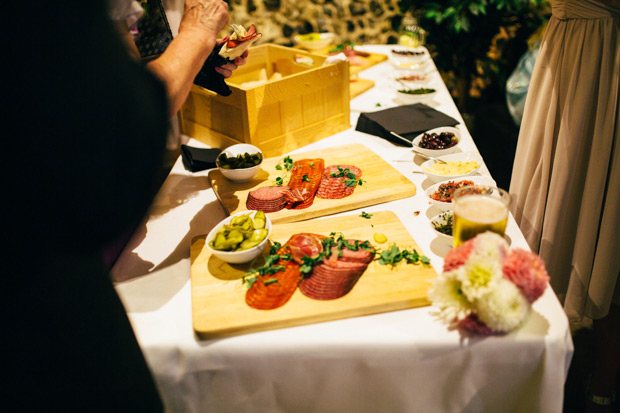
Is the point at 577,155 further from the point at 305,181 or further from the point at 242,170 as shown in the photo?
the point at 242,170

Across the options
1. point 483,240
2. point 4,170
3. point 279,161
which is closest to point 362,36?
point 279,161

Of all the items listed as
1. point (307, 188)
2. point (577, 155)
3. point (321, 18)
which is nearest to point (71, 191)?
point (307, 188)

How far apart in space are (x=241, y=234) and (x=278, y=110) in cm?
89

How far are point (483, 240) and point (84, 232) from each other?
2.54ft

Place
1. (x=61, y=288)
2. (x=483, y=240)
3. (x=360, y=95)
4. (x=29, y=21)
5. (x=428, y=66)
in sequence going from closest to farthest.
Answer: (x=29, y=21)
(x=61, y=288)
(x=483, y=240)
(x=360, y=95)
(x=428, y=66)

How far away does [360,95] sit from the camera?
277 cm

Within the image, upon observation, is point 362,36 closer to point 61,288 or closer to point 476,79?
point 476,79

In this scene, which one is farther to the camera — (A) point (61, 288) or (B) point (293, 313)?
(B) point (293, 313)

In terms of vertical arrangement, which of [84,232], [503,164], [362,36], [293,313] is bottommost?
[503,164]

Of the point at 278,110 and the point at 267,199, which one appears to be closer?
the point at 267,199

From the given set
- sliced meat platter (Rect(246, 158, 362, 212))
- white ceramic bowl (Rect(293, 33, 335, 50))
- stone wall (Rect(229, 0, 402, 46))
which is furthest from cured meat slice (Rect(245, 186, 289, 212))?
stone wall (Rect(229, 0, 402, 46))

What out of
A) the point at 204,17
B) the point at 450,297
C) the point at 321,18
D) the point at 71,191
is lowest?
the point at 321,18

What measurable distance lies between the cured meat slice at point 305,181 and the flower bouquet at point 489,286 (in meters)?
0.66

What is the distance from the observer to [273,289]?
3.69 feet
